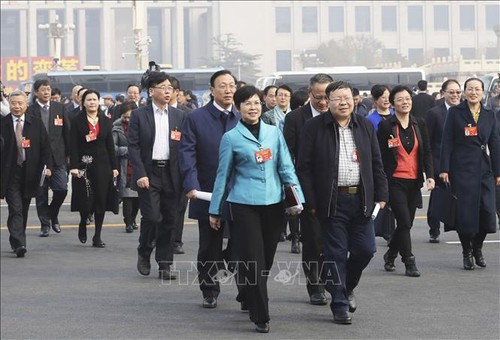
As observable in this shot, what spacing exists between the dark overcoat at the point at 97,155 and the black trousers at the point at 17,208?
0.69m

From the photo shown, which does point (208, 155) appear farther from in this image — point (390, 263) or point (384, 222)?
point (384, 222)

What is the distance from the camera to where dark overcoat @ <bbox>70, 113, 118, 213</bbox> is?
42.1 ft

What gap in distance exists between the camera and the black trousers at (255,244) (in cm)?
800

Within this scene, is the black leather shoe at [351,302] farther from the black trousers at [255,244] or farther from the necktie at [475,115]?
the necktie at [475,115]

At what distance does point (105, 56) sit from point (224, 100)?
5080 inches

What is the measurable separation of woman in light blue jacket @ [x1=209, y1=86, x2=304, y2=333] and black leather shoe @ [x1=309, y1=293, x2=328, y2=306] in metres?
1.01

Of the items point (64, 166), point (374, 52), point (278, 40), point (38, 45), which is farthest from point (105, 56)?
point (64, 166)

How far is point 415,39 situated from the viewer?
433 ft

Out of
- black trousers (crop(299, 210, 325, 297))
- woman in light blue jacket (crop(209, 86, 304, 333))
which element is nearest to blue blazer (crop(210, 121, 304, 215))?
woman in light blue jacket (crop(209, 86, 304, 333))

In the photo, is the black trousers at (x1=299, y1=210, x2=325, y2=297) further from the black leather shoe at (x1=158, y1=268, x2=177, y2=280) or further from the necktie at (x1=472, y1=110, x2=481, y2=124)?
the necktie at (x1=472, y1=110, x2=481, y2=124)

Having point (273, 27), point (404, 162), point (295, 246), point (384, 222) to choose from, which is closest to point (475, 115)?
point (404, 162)

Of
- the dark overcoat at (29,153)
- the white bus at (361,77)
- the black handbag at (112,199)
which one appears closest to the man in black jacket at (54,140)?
the black handbag at (112,199)

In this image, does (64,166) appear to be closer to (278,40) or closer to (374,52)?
(374,52)

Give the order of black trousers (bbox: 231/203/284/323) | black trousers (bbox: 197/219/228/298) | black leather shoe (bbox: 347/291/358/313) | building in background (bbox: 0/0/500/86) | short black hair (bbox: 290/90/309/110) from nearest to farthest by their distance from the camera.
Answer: black trousers (bbox: 231/203/284/323) → black leather shoe (bbox: 347/291/358/313) → black trousers (bbox: 197/219/228/298) → short black hair (bbox: 290/90/309/110) → building in background (bbox: 0/0/500/86)
